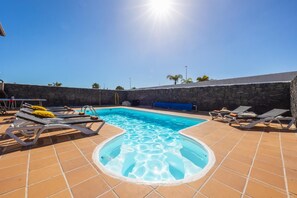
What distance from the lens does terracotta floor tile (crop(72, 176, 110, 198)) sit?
1447mm

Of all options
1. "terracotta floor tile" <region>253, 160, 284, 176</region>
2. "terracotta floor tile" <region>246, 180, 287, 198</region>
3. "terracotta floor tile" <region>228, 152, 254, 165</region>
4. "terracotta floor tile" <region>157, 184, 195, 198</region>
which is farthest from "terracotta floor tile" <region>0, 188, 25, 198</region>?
"terracotta floor tile" <region>253, 160, 284, 176</region>

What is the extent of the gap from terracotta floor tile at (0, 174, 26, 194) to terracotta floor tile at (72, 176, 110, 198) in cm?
75

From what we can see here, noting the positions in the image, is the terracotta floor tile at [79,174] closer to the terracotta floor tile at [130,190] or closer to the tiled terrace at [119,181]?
the tiled terrace at [119,181]

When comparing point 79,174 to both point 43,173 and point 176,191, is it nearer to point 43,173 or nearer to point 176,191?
point 43,173

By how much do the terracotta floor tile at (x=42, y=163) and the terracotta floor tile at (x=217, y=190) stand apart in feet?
8.12

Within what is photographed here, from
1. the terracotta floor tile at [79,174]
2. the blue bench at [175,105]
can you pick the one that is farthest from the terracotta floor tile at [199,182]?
the blue bench at [175,105]

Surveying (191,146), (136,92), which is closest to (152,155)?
(191,146)

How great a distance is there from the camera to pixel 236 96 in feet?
25.0

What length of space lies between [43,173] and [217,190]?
2.51 metres

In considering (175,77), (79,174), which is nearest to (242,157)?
(79,174)

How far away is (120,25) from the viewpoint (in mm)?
8328

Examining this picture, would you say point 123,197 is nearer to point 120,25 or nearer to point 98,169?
point 98,169

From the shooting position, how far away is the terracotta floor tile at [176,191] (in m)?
1.46

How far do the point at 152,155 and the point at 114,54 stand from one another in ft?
40.2
